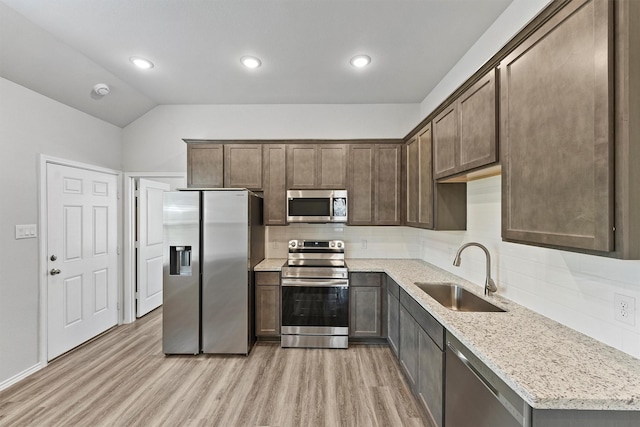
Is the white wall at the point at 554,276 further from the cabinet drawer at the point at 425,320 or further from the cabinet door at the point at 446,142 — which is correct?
the cabinet drawer at the point at 425,320

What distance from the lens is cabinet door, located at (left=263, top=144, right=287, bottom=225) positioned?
344 centimetres

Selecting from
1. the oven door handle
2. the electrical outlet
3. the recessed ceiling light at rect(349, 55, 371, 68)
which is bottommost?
the oven door handle

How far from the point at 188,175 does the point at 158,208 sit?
1179 mm

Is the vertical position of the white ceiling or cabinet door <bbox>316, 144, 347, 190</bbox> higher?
the white ceiling

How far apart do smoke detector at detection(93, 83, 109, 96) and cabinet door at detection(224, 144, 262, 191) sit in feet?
4.23

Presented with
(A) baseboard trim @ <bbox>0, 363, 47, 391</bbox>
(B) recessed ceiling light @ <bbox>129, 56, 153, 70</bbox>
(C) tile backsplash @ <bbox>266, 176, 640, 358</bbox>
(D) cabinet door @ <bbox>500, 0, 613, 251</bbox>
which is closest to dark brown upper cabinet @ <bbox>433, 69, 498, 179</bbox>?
(D) cabinet door @ <bbox>500, 0, 613, 251</bbox>

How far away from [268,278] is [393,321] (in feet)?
4.60

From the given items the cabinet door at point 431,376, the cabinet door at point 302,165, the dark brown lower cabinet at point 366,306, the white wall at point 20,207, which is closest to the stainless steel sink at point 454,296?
the cabinet door at point 431,376

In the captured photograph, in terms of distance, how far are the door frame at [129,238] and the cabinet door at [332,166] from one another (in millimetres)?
1794

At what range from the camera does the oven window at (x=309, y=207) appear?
11.1ft

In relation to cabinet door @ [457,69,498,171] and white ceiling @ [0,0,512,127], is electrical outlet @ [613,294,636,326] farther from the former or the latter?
white ceiling @ [0,0,512,127]

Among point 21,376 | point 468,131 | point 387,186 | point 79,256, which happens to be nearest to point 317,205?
point 387,186

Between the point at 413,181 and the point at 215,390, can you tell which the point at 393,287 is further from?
the point at 215,390

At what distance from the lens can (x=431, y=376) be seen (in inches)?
73.7
